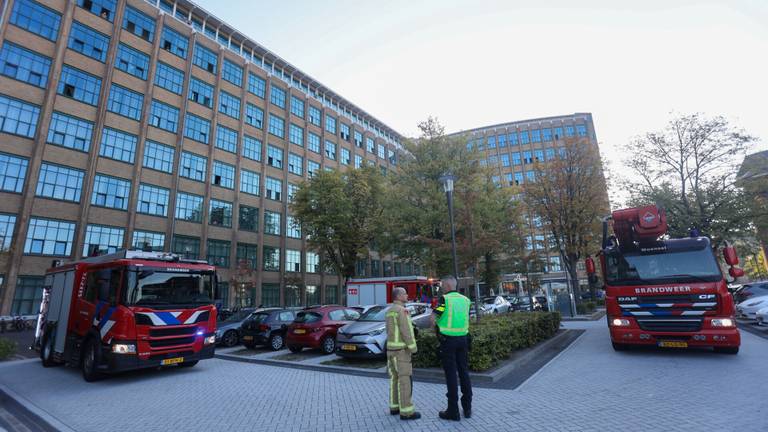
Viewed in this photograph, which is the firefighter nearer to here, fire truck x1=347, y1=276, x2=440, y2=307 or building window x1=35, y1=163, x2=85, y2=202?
fire truck x1=347, y1=276, x2=440, y2=307

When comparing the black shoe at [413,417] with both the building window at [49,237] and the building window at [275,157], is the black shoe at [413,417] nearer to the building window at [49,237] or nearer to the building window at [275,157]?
the building window at [49,237]

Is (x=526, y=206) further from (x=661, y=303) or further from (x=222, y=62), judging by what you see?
(x=222, y=62)

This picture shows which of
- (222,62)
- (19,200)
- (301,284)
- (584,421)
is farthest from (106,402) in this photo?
(222,62)

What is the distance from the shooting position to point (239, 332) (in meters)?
16.0

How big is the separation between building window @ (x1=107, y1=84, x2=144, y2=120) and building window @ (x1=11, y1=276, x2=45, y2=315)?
41.3 feet

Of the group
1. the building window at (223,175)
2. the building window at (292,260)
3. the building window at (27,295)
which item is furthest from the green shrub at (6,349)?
the building window at (292,260)

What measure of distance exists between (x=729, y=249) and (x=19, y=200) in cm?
3299

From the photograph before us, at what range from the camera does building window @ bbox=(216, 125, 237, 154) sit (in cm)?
3378

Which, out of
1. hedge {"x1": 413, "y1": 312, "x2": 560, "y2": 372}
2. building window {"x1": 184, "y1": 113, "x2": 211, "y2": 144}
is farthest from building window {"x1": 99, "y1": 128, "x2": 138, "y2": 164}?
hedge {"x1": 413, "y1": 312, "x2": 560, "y2": 372}

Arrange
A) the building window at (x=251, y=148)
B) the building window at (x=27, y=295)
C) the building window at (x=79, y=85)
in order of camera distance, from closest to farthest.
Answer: the building window at (x=27, y=295) → the building window at (x=79, y=85) → the building window at (x=251, y=148)

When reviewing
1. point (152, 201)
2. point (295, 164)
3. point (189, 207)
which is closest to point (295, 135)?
point (295, 164)

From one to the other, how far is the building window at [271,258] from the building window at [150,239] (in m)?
8.91

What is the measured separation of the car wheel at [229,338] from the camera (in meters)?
15.6

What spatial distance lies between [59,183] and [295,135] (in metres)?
21.6
